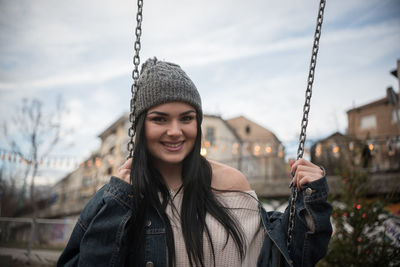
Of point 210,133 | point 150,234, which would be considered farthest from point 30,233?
point 210,133

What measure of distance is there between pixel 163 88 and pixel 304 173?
0.90m

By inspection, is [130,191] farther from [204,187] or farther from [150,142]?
[204,187]

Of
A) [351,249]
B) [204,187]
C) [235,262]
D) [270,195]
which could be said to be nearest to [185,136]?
[204,187]

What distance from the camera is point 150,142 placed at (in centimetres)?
182

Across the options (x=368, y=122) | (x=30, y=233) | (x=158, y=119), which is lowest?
(x=30, y=233)

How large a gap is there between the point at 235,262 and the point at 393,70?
59.6ft

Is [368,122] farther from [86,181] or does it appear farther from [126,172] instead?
[86,181]

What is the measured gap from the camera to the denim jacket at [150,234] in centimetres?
149

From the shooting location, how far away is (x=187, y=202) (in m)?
1.79

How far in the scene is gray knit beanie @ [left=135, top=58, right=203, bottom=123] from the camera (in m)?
1.77

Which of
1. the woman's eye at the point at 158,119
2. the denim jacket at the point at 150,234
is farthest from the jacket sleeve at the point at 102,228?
the woman's eye at the point at 158,119

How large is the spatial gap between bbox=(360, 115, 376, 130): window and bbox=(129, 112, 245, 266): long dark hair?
3522cm

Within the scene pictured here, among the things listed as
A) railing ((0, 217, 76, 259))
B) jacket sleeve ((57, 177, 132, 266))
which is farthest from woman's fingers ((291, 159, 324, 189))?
railing ((0, 217, 76, 259))

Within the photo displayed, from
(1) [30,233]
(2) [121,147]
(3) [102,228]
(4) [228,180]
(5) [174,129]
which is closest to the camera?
(3) [102,228]
